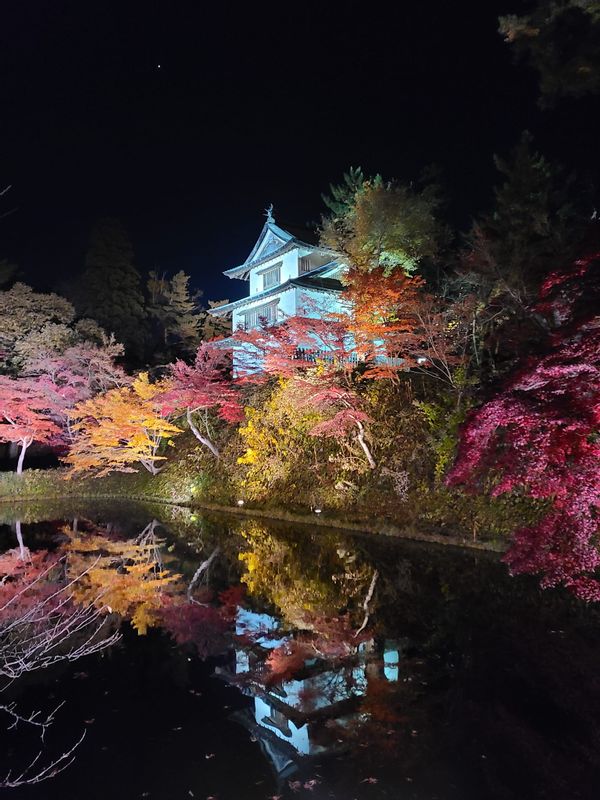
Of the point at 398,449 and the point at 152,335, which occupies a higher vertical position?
the point at 152,335

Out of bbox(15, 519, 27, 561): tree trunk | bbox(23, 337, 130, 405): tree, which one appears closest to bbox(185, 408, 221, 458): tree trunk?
bbox(23, 337, 130, 405): tree

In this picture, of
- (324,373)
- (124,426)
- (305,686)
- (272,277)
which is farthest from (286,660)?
(272,277)

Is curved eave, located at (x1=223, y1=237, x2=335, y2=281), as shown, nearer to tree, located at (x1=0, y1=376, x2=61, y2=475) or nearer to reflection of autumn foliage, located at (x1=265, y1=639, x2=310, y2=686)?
tree, located at (x1=0, y1=376, x2=61, y2=475)

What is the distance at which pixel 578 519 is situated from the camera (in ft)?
20.0

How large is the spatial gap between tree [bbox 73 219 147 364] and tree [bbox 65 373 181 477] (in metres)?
12.3

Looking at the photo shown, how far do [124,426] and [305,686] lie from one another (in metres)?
16.0

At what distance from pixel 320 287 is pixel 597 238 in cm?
1601

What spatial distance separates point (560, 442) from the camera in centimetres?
601

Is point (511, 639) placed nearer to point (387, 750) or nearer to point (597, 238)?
point (387, 750)

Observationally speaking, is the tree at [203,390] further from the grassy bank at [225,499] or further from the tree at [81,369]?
the tree at [81,369]

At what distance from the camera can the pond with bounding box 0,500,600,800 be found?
3.62 m

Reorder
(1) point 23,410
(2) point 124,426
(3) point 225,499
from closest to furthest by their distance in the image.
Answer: (3) point 225,499 < (2) point 124,426 < (1) point 23,410

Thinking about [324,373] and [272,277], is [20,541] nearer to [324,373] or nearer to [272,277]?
[324,373]

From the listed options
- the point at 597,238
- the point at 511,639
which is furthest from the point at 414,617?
the point at 597,238
